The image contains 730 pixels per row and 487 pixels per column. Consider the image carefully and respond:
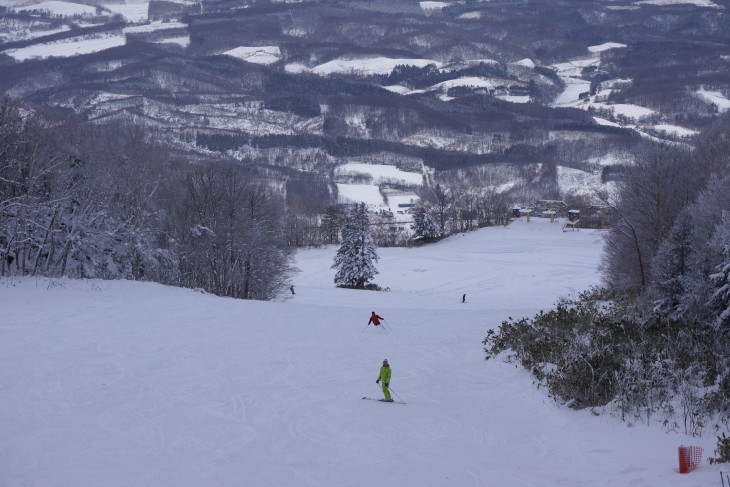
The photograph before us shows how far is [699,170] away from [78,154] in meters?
31.1

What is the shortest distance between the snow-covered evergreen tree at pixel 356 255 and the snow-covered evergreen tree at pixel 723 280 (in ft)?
137

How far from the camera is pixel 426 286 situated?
191ft

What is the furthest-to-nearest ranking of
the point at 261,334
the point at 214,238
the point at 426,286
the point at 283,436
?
the point at 426,286 → the point at 214,238 → the point at 261,334 → the point at 283,436

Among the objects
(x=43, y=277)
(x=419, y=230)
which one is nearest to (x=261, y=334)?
(x=43, y=277)

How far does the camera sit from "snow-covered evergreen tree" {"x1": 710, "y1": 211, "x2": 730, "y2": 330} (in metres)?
15.1

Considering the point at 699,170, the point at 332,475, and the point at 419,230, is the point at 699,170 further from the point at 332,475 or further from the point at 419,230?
the point at 419,230

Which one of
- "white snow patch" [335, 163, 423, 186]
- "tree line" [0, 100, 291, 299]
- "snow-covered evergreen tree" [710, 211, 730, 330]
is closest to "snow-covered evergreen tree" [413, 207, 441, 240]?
"tree line" [0, 100, 291, 299]

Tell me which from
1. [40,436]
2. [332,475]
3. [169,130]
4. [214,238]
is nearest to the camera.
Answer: [332,475]

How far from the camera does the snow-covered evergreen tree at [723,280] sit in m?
15.1

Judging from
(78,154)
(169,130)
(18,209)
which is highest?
(169,130)

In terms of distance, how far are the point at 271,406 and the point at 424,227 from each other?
77.6m

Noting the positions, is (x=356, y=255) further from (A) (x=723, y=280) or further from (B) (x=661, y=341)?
(B) (x=661, y=341)

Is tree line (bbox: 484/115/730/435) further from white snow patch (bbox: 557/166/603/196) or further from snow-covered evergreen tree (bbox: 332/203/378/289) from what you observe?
white snow patch (bbox: 557/166/603/196)

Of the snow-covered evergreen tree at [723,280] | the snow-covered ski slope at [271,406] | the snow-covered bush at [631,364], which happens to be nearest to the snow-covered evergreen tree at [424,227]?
the snow-covered ski slope at [271,406]
